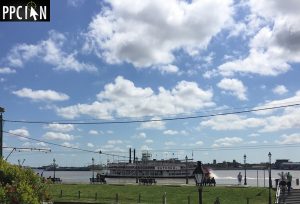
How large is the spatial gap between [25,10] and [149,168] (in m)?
134

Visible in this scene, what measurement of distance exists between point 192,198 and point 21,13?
37528mm

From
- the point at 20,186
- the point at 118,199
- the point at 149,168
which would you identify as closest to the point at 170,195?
the point at 118,199

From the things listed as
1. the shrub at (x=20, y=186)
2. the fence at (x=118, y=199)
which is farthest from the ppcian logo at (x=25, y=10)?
the fence at (x=118, y=199)

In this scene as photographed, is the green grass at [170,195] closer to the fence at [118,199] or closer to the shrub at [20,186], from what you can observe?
the fence at [118,199]

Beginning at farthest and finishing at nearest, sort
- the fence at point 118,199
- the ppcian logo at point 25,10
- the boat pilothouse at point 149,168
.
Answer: the boat pilothouse at point 149,168 → the fence at point 118,199 → the ppcian logo at point 25,10

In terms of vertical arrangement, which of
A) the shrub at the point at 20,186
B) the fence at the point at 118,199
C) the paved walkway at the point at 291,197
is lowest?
the fence at the point at 118,199

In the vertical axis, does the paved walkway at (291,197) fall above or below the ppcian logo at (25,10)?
below

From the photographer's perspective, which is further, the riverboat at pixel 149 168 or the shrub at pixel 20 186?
the riverboat at pixel 149 168

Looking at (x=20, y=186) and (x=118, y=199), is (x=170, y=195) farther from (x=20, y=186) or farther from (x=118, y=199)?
(x=20, y=186)

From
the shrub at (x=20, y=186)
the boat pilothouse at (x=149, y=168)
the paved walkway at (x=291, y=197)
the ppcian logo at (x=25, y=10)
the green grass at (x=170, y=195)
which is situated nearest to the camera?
the shrub at (x=20, y=186)

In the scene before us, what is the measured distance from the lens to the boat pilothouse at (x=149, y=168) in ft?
473

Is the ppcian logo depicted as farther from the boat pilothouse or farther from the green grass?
the boat pilothouse

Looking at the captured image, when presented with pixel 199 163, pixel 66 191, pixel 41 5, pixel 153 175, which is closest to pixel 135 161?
pixel 153 175

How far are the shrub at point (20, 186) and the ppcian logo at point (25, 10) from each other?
200 inches
